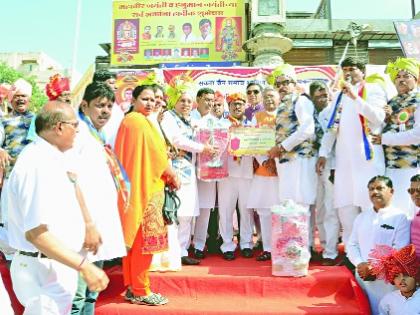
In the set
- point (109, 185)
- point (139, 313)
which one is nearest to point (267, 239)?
point (139, 313)

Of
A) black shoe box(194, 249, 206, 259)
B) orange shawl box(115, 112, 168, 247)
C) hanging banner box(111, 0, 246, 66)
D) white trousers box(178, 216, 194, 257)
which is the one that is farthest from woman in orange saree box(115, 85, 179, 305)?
hanging banner box(111, 0, 246, 66)

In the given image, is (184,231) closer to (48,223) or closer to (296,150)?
(296,150)

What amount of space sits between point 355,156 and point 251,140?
1.01m

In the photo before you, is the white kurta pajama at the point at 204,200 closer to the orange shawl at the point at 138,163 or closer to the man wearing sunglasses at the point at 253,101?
the man wearing sunglasses at the point at 253,101

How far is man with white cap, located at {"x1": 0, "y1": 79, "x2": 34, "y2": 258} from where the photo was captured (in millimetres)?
4035

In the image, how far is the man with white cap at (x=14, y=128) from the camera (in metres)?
4.04

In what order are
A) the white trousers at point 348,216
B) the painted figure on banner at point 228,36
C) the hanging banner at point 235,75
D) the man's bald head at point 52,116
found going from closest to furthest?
the man's bald head at point 52,116
the white trousers at point 348,216
the hanging banner at point 235,75
the painted figure on banner at point 228,36

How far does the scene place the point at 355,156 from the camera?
3.98 meters

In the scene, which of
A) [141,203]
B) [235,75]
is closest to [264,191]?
[141,203]

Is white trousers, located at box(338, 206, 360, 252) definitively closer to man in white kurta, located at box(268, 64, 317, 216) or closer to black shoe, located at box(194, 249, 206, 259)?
man in white kurta, located at box(268, 64, 317, 216)

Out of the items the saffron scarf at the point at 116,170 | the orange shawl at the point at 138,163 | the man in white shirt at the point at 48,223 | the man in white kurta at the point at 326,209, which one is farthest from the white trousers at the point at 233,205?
the man in white shirt at the point at 48,223

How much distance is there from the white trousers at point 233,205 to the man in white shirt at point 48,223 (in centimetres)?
252

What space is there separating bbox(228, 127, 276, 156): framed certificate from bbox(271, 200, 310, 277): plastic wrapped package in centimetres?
79

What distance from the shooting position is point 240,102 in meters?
4.66
